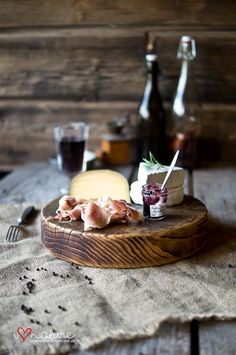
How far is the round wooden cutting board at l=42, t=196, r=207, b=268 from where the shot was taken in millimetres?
1092

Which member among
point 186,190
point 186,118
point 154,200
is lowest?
point 186,190

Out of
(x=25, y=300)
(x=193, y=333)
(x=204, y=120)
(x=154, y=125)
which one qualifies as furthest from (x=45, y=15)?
(x=193, y=333)

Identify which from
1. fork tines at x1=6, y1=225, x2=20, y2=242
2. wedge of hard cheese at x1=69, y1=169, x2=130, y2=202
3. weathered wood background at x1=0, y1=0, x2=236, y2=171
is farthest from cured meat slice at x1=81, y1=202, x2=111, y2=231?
weathered wood background at x1=0, y1=0, x2=236, y2=171

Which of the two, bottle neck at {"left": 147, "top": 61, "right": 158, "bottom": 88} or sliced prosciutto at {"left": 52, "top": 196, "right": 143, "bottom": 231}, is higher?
bottle neck at {"left": 147, "top": 61, "right": 158, "bottom": 88}

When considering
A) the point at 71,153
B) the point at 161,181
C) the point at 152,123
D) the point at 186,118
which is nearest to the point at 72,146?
the point at 71,153

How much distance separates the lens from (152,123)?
6.32 feet

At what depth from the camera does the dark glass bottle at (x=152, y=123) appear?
192 cm

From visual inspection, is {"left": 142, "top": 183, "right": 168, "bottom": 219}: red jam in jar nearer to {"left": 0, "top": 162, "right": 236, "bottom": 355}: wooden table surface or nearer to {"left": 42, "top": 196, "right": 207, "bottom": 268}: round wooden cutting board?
{"left": 42, "top": 196, "right": 207, "bottom": 268}: round wooden cutting board

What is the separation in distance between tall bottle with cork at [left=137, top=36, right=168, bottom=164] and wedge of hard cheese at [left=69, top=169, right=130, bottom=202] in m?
0.66

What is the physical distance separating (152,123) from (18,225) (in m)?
0.75

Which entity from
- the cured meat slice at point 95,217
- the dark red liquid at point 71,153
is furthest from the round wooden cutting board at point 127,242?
the dark red liquid at point 71,153

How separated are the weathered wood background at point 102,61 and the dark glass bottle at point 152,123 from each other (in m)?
0.12

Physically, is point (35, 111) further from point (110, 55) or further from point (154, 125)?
point (154, 125)

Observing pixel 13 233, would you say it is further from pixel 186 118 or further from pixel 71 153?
pixel 186 118
